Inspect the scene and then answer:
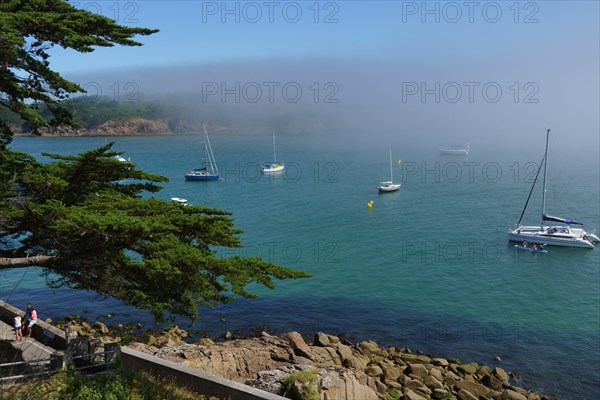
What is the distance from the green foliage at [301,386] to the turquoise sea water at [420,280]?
12.7 metres

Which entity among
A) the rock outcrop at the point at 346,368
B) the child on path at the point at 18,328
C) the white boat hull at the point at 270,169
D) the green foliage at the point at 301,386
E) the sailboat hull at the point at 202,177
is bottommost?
the rock outcrop at the point at 346,368

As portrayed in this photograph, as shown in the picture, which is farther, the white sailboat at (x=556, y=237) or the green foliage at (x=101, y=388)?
the white sailboat at (x=556, y=237)

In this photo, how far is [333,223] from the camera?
187 feet

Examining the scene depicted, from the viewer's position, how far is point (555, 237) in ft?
163

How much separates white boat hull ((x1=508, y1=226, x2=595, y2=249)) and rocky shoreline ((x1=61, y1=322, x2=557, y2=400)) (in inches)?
1062

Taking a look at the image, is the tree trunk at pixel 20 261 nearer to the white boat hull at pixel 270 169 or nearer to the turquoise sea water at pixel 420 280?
the turquoise sea water at pixel 420 280

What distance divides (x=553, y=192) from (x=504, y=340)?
2335 inches

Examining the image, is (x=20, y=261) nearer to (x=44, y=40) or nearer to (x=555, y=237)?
(x=44, y=40)

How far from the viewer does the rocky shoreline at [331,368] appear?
1805cm

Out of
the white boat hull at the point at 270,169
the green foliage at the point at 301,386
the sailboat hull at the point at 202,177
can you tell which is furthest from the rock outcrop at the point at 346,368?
the white boat hull at the point at 270,169

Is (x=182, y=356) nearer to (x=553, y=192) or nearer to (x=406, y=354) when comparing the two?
(x=406, y=354)

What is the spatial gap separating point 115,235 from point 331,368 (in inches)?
472

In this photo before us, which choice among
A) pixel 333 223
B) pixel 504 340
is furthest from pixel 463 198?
pixel 504 340

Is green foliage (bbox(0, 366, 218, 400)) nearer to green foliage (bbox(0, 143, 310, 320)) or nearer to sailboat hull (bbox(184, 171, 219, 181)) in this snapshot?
green foliage (bbox(0, 143, 310, 320))
